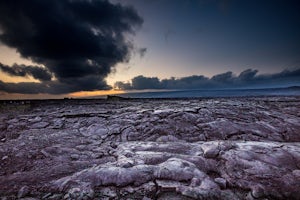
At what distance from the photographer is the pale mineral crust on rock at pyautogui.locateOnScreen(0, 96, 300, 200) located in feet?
12.1

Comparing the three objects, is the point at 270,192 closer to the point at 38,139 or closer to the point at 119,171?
the point at 119,171

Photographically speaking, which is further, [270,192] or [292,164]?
[292,164]

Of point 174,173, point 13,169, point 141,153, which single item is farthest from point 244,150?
point 13,169

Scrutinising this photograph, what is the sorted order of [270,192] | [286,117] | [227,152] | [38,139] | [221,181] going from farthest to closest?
1. [286,117]
2. [38,139]
3. [227,152]
4. [221,181]
5. [270,192]

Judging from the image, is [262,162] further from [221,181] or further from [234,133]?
[234,133]

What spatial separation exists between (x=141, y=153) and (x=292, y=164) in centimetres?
372

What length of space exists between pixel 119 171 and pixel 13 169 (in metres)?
2.72

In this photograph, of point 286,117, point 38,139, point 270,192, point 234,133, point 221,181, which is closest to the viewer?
point 270,192

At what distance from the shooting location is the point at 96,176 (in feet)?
13.2

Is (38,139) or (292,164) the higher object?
(38,139)

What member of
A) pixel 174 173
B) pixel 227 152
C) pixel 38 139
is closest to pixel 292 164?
pixel 227 152

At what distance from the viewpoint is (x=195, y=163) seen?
14.8 feet

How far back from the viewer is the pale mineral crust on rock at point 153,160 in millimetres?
3688

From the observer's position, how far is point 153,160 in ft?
15.3
